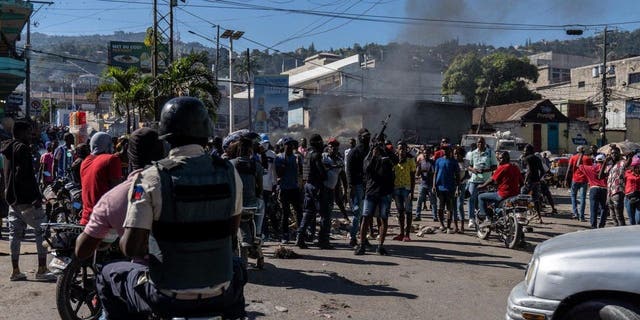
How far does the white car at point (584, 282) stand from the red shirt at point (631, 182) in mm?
7149

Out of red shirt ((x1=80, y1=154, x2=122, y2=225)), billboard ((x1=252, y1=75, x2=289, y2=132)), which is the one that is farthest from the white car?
billboard ((x1=252, y1=75, x2=289, y2=132))

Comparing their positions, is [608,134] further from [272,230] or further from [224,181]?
[224,181]

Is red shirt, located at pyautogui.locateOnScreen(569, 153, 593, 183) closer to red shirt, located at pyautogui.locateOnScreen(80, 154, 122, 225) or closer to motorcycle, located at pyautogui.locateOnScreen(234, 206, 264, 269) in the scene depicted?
motorcycle, located at pyautogui.locateOnScreen(234, 206, 264, 269)

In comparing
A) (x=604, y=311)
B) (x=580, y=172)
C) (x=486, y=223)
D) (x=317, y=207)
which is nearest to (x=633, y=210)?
(x=580, y=172)

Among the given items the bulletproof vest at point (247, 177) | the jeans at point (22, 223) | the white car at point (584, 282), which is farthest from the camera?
the bulletproof vest at point (247, 177)

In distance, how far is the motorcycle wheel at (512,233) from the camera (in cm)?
988

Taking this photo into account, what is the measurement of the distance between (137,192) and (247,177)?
15.7ft

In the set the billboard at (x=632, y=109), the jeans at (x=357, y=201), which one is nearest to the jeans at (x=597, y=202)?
the jeans at (x=357, y=201)

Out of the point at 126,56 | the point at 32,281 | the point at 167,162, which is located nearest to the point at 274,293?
the point at 32,281

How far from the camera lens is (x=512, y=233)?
33.0ft

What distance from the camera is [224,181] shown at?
287 centimetres

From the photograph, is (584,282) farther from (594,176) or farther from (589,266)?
(594,176)

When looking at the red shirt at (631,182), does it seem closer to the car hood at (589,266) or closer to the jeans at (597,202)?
the jeans at (597,202)

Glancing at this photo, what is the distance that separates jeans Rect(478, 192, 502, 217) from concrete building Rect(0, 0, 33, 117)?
20.0 metres
